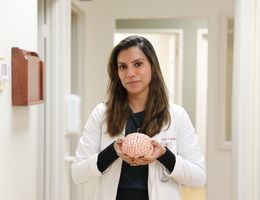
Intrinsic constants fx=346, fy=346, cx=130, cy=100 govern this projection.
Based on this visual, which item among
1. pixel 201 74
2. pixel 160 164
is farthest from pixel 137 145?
pixel 201 74

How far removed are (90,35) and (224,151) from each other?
1.63 metres

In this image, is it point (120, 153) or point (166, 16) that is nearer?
point (120, 153)

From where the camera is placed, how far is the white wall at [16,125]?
128 cm

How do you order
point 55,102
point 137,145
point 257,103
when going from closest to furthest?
point 137,145, point 257,103, point 55,102

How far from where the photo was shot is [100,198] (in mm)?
1312

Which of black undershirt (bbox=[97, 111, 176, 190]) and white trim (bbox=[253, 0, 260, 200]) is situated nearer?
black undershirt (bbox=[97, 111, 176, 190])

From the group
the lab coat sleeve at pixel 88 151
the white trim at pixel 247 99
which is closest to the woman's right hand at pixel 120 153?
the lab coat sleeve at pixel 88 151

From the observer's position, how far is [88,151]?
131 cm

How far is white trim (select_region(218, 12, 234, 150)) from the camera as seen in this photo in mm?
3100

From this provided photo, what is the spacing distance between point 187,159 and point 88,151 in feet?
1.22

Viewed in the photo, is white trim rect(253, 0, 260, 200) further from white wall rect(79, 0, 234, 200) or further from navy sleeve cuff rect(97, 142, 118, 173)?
white wall rect(79, 0, 234, 200)

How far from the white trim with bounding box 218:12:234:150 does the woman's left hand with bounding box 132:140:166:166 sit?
2.06m

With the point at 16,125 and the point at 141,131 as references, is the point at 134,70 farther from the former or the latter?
the point at 16,125

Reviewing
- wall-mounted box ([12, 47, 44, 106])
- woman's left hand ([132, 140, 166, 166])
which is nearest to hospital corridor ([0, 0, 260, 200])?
wall-mounted box ([12, 47, 44, 106])
